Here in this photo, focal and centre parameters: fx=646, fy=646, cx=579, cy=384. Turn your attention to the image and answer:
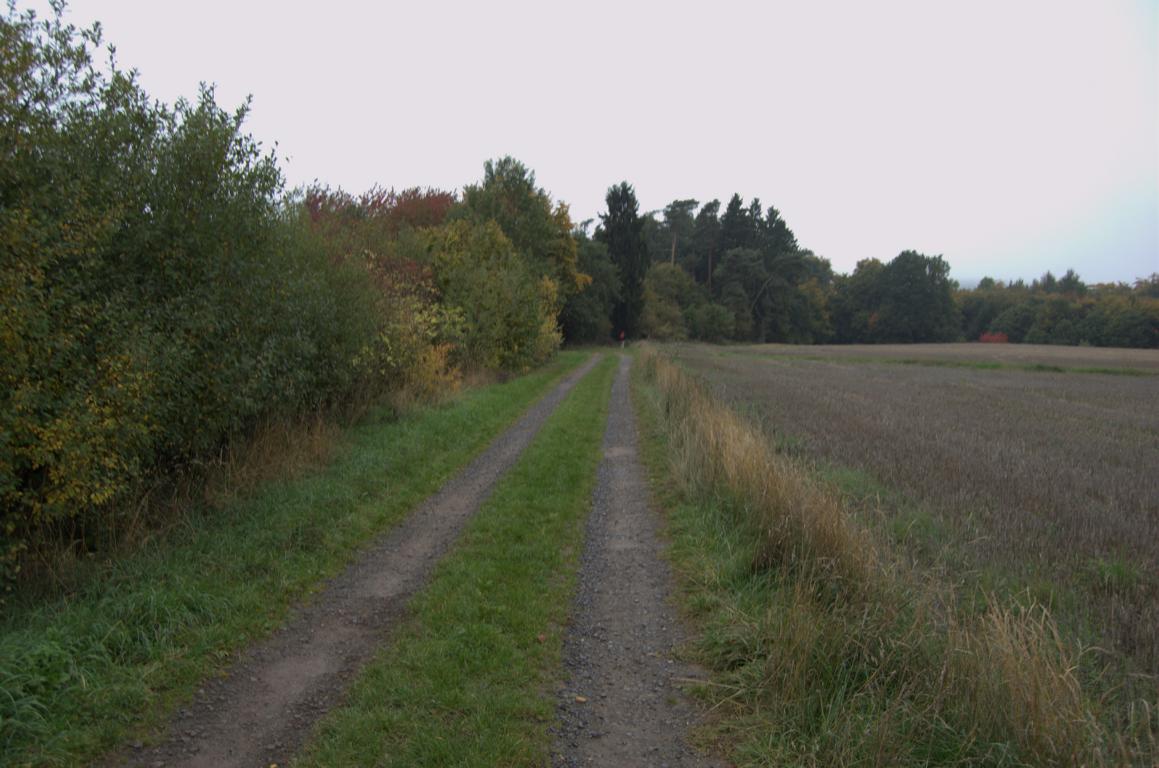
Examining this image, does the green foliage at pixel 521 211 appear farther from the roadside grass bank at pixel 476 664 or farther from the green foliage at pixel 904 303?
the green foliage at pixel 904 303

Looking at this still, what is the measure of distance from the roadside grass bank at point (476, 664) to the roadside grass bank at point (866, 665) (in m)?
1.13

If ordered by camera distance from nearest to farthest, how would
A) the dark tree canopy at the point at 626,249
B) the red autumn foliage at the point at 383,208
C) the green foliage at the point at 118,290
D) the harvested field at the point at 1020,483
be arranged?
1. the green foliage at the point at 118,290
2. the harvested field at the point at 1020,483
3. the red autumn foliage at the point at 383,208
4. the dark tree canopy at the point at 626,249

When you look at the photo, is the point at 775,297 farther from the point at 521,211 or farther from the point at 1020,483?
the point at 1020,483

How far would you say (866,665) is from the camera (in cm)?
387

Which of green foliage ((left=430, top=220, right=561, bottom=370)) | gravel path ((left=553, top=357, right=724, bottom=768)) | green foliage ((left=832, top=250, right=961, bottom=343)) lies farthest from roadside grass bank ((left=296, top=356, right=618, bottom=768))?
green foliage ((left=832, top=250, right=961, bottom=343))

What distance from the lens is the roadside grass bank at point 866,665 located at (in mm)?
3141

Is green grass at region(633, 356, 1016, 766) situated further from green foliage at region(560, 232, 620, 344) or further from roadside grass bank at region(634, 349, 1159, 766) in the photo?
green foliage at region(560, 232, 620, 344)

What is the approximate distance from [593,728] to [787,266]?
97.5 meters

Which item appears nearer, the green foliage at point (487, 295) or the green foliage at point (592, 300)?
the green foliage at point (487, 295)

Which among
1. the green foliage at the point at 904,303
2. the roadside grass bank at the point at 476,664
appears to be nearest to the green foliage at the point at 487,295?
the roadside grass bank at the point at 476,664

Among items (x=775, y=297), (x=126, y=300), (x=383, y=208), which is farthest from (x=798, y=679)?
(x=775, y=297)

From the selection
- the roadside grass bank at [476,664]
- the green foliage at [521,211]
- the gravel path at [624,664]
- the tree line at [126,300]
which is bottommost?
the gravel path at [624,664]

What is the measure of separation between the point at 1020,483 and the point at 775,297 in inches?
3384

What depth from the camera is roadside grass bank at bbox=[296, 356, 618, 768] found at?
3439 mm
